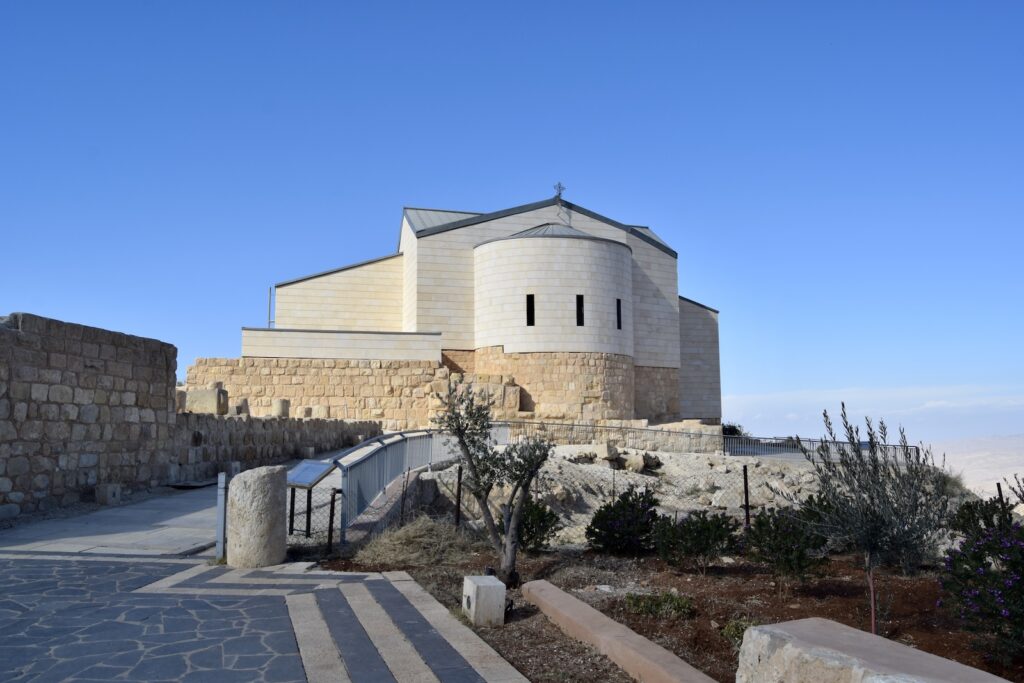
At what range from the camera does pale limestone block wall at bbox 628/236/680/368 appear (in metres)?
34.4

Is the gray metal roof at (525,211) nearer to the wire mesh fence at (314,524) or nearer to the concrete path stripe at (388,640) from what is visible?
the wire mesh fence at (314,524)

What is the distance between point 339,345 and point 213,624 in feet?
79.2

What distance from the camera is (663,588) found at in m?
7.14

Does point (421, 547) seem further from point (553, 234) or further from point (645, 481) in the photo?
point (553, 234)

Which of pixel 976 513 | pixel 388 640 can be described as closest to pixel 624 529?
pixel 388 640

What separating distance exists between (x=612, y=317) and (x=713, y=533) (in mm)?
22983

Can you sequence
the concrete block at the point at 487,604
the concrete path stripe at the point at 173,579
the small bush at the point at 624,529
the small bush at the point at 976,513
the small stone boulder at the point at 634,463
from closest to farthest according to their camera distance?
1. the concrete block at the point at 487,604
2. the concrete path stripe at the point at 173,579
3. the small bush at the point at 976,513
4. the small bush at the point at 624,529
5. the small stone boulder at the point at 634,463

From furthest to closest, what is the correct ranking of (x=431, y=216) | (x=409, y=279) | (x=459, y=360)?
(x=431, y=216), (x=409, y=279), (x=459, y=360)

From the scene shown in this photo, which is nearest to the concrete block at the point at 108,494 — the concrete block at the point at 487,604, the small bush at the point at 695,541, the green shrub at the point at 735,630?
the concrete block at the point at 487,604

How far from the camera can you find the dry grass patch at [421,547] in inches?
321

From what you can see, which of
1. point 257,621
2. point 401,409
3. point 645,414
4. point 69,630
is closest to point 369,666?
point 257,621

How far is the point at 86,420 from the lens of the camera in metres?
11.0

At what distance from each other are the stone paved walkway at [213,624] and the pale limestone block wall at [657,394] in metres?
26.9

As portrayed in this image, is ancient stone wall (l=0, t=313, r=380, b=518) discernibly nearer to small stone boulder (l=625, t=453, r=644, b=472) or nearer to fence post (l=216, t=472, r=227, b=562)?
fence post (l=216, t=472, r=227, b=562)
